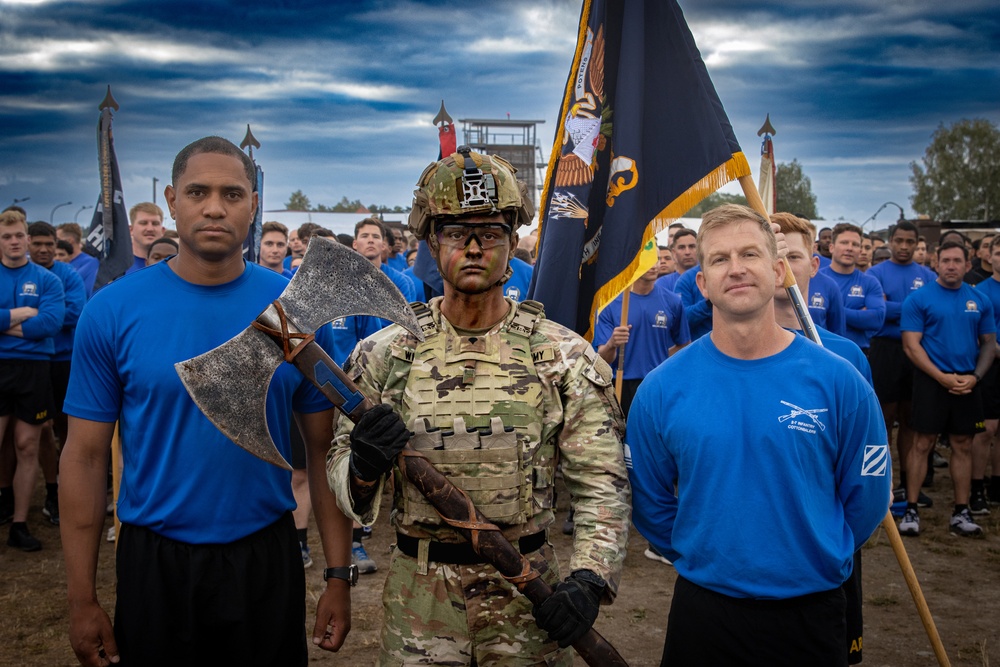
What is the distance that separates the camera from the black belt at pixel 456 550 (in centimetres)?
262

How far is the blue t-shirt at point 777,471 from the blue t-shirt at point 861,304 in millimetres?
6159

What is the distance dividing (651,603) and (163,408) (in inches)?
166

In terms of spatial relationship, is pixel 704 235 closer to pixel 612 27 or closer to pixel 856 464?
pixel 856 464

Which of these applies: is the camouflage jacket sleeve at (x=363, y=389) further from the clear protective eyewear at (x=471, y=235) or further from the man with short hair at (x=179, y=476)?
the clear protective eyewear at (x=471, y=235)

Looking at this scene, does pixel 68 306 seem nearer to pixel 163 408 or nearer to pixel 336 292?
pixel 163 408

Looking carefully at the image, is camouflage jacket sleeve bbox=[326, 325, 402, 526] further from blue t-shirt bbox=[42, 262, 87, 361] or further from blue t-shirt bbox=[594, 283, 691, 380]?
blue t-shirt bbox=[42, 262, 87, 361]

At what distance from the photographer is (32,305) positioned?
7.10 meters

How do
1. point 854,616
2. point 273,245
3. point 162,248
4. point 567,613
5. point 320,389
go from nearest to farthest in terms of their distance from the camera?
point 567,613 → point 320,389 → point 854,616 → point 162,248 → point 273,245

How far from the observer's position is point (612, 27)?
13.6ft

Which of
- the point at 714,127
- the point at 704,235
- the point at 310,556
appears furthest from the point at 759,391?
the point at 310,556

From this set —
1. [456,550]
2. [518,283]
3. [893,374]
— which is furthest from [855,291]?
[456,550]

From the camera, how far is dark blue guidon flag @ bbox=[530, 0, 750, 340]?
13.0ft

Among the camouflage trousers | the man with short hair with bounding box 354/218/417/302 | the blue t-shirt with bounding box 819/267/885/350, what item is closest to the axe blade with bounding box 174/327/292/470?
the camouflage trousers

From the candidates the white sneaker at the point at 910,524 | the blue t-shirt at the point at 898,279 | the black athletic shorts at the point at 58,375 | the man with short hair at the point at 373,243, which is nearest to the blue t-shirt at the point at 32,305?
the black athletic shorts at the point at 58,375
